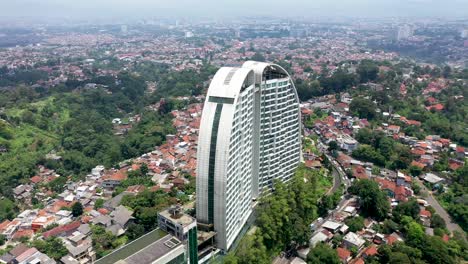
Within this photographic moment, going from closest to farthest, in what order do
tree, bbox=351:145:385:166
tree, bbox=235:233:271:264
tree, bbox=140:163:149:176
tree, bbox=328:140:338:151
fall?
tree, bbox=235:233:271:264 → tree, bbox=140:163:149:176 → tree, bbox=351:145:385:166 → tree, bbox=328:140:338:151

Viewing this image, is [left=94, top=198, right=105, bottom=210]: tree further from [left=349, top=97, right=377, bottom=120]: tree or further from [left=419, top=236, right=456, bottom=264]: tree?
[left=349, top=97, right=377, bottom=120]: tree

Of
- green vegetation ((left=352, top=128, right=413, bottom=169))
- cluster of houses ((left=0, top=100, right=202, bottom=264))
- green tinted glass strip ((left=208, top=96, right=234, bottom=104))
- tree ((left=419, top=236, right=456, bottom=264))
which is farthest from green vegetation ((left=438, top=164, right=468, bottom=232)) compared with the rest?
cluster of houses ((left=0, top=100, right=202, bottom=264))

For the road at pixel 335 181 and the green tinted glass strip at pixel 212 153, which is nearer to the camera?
the green tinted glass strip at pixel 212 153

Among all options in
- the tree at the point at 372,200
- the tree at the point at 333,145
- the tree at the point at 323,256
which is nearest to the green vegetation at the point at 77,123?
the tree at the point at 333,145

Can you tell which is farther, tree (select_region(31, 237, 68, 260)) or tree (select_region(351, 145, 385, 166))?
tree (select_region(351, 145, 385, 166))

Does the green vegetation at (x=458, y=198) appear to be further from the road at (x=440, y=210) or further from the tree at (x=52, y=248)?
the tree at (x=52, y=248)

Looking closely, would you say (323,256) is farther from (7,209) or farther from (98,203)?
(7,209)

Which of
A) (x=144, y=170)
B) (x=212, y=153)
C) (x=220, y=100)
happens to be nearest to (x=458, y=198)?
(x=212, y=153)
